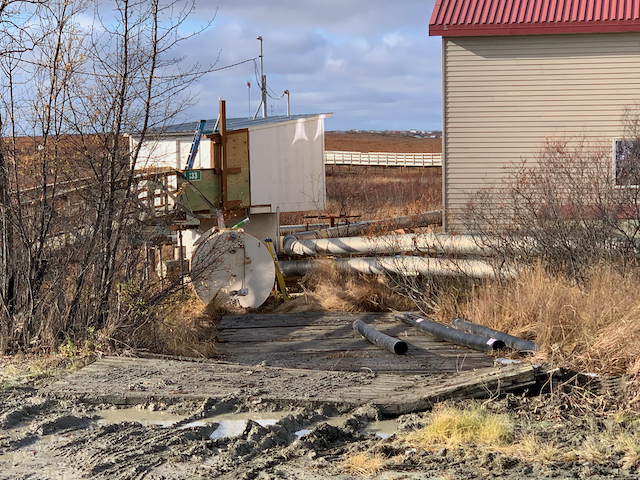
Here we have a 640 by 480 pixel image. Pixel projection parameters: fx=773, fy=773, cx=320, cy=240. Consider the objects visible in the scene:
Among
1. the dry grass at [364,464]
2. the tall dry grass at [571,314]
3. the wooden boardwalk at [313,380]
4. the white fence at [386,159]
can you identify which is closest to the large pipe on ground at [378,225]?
the tall dry grass at [571,314]

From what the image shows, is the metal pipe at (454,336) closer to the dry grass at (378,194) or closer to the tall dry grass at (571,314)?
the tall dry grass at (571,314)

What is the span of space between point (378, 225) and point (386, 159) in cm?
3956

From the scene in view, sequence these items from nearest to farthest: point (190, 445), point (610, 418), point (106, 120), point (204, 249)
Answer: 1. point (190, 445)
2. point (610, 418)
3. point (106, 120)
4. point (204, 249)

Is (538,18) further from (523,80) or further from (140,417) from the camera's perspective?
(140,417)

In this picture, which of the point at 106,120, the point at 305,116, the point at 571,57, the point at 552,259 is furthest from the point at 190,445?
the point at 305,116

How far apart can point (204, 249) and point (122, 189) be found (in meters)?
4.36

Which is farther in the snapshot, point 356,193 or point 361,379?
point 356,193

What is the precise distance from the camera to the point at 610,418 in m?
6.56

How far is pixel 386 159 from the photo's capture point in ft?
184

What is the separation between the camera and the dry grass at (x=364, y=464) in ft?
18.0

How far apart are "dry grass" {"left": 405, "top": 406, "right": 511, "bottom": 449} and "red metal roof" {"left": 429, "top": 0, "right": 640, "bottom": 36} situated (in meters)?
9.68

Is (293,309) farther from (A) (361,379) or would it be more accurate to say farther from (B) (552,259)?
(A) (361,379)

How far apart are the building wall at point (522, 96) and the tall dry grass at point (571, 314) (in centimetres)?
380

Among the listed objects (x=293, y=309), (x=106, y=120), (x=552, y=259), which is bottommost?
(x=293, y=309)
